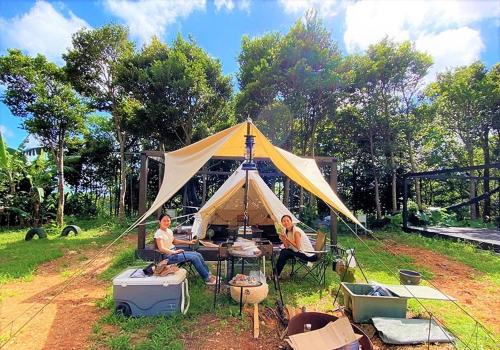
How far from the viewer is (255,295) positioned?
343 cm

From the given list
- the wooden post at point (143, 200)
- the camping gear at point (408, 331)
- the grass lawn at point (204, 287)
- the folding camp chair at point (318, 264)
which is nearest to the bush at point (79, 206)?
the grass lawn at point (204, 287)

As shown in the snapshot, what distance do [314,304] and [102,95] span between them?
8.96 metres

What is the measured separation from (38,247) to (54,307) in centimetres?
362

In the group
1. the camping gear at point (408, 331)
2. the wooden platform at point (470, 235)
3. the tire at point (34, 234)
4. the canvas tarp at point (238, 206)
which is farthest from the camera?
the tire at point (34, 234)

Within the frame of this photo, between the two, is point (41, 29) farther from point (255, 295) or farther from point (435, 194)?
point (435, 194)

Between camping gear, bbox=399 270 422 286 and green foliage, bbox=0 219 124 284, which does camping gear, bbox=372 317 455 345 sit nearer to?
camping gear, bbox=399 270 422 286

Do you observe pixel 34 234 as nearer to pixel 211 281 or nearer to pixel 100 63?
pixel 100 63

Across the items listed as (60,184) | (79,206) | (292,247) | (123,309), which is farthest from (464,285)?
(79,206)

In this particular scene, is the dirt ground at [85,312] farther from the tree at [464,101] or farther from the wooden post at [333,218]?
the tree at [464,101]

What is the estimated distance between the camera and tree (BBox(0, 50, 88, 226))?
8.33m

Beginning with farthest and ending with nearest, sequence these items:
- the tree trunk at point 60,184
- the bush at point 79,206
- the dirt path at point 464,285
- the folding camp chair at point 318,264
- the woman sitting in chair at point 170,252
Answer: the bush at point 79,206 → the tree trunk at point 60,184 → the folding camp chair at point 318,264 → the woman sitting in chair at point 170,252 → the dirt path at point 464,285

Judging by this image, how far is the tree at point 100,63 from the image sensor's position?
29.4 ft

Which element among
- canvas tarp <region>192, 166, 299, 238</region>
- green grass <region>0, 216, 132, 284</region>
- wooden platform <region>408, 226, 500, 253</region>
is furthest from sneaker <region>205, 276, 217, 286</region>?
wooden platform <region>408, 226, 500, 253</region>

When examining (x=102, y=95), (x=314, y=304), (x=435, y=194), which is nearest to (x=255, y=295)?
(x=314, y=304)
